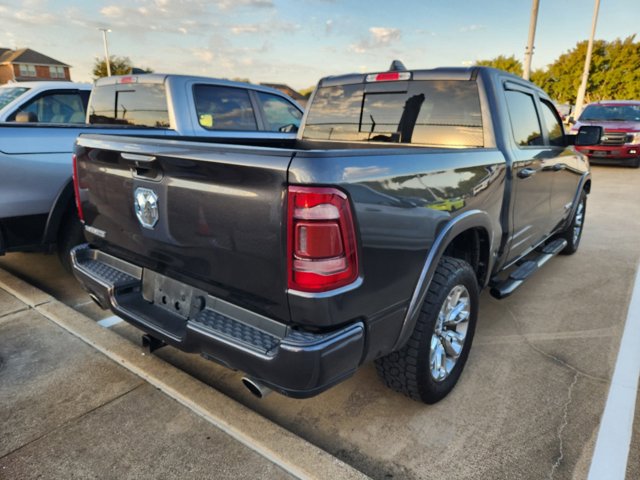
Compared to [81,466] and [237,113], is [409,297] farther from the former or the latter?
[237,113]

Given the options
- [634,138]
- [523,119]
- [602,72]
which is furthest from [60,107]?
[602,72]

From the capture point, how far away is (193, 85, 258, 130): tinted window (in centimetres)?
511

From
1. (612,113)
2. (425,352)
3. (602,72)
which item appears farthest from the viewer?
(602,72)

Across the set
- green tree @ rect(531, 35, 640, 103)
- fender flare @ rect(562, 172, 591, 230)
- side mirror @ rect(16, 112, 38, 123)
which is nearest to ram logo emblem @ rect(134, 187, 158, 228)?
side mirror @ rect(16, 112, 38, 123)

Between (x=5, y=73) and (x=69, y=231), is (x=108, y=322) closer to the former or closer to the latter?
(x=69, y=231)

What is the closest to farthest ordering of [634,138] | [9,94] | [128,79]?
[128,79] → [9,94] → [634,138]

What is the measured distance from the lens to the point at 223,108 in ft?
17.7

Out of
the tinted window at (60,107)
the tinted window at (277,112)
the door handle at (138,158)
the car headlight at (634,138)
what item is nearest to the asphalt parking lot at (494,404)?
the door handle at (138,158)

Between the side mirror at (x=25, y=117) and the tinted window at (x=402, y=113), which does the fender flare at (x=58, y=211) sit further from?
the tinted window at (x=402, y=113)

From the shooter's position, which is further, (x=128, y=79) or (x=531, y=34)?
(x=531, y=34)

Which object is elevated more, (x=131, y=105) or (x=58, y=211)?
(x=131, y=105)

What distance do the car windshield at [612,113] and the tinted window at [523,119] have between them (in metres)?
11.2

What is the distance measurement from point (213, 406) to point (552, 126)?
3812mm

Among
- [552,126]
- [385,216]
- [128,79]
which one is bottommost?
[385,216]
